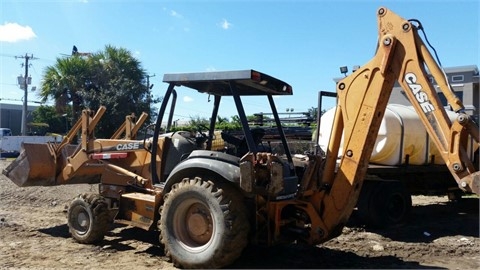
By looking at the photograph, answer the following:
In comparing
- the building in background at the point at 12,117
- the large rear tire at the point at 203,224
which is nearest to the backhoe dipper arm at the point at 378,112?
the large rear tire at the point at 203,224

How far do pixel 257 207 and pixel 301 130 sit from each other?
7.16m

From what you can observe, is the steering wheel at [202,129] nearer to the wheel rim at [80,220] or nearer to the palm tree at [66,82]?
the wheel rim at [80,220]

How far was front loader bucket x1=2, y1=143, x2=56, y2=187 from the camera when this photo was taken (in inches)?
320

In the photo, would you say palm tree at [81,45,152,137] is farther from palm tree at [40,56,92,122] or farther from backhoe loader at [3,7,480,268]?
backhoe loader at [3,7,480,268]

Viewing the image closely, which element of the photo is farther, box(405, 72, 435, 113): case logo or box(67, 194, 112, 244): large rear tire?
box(67, 194, 112, 244): large rear tire

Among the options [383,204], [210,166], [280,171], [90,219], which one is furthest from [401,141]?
[90,219]

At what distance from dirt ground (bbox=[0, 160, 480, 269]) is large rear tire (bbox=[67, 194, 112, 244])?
5.6 inches

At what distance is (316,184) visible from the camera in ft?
19.2

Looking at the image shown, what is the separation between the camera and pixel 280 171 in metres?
5.27

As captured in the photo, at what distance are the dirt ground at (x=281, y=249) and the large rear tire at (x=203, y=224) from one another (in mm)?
394

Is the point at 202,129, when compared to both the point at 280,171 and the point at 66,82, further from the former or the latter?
the point at 66,82

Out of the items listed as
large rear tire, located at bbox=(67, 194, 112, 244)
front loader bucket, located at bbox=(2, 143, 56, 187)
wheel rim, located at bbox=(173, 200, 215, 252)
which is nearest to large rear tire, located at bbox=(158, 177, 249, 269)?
wheel rim, located at bbox=(173, 200, 215, 252)

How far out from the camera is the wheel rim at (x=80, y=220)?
23.5ft

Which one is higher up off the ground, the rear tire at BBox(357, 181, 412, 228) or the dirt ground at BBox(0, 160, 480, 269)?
the rear tire at BBox(357, 181, 412, 228)
